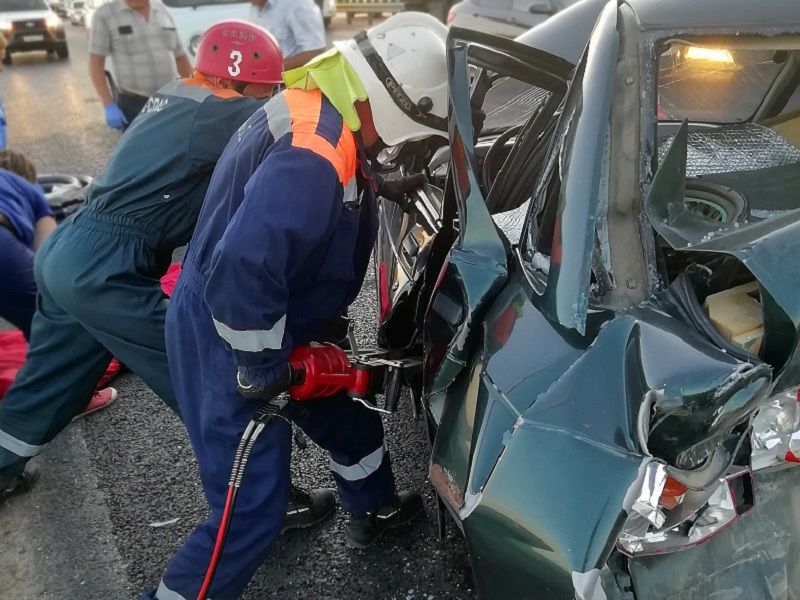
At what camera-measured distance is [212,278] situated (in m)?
1.71

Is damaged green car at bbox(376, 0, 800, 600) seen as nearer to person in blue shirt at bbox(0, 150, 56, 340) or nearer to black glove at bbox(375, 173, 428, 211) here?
black glove at bbox(375, 173, 428, 211)

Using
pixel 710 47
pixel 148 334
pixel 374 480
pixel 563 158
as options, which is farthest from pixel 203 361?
pixel 710 47

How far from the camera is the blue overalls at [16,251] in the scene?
9.64ft

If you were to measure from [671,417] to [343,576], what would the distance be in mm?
1351

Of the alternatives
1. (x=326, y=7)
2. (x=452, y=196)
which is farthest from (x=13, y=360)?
(x=326, y=7)

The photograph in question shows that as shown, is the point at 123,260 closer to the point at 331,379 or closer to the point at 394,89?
the point at 331,379

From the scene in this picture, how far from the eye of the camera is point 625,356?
1258 mm

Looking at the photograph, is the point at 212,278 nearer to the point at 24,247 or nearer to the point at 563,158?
the point at 563,158

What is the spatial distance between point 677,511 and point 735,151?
49.9 inches

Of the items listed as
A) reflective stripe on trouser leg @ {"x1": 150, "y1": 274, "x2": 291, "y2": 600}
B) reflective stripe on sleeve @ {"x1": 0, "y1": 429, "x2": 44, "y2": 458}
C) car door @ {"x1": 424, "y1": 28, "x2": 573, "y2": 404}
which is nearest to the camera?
car door @ {"x1": 424, "y1": 28, "x2": 573, "y2": 404}

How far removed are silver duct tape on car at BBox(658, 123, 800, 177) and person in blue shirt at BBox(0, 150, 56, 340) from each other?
2377 mm

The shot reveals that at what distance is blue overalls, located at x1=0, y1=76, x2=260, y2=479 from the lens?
7.78 ft

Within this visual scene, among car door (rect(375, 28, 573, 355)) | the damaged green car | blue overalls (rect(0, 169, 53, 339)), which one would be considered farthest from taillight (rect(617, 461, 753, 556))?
blue overalls (rect(0, 169, 53, 339))

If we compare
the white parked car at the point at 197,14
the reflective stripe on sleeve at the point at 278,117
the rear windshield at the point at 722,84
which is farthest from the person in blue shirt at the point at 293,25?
the reflective stripe on sleeve at the point at 278,117
